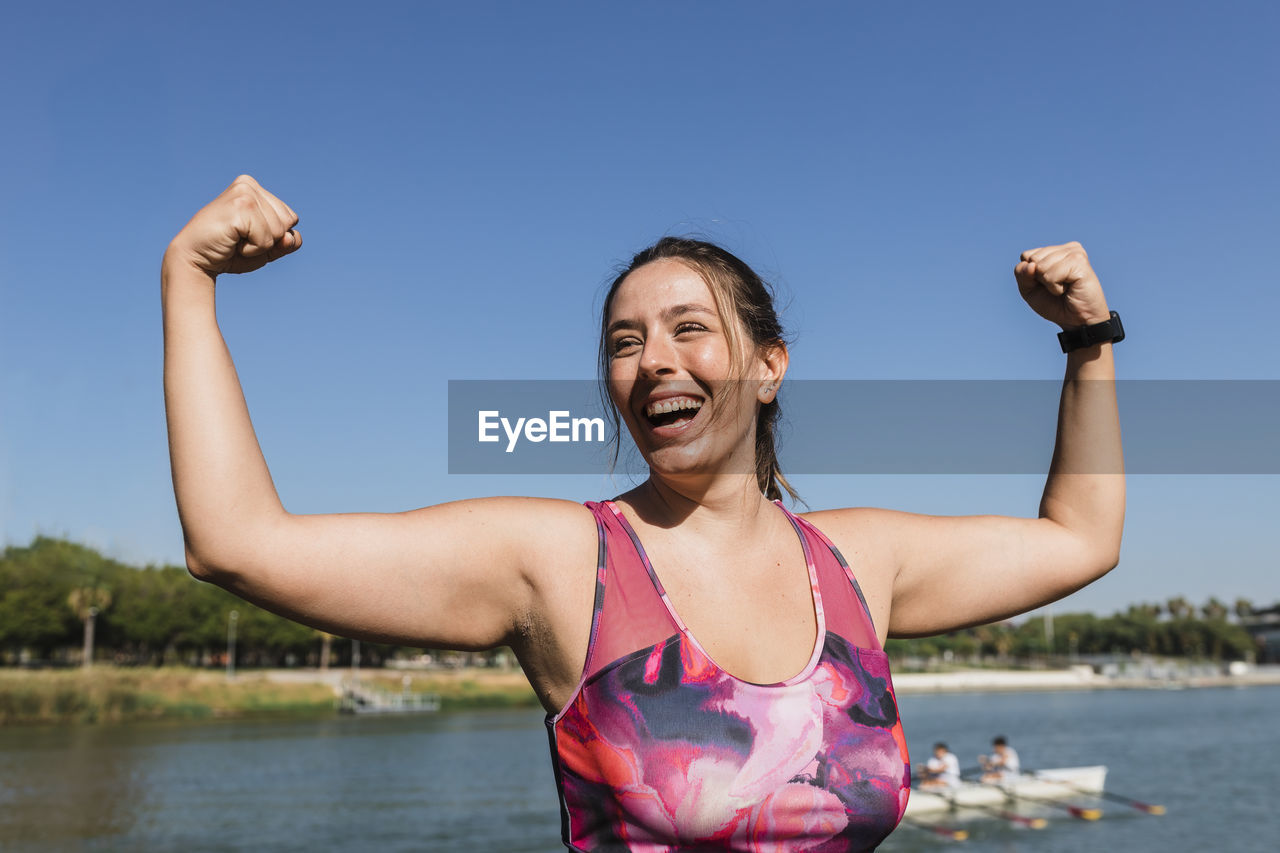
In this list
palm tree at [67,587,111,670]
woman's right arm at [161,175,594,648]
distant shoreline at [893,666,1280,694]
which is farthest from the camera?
distant shoreline at [893,666,1280,694]

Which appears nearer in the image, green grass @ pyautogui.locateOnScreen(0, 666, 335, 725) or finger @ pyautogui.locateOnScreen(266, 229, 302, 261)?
finger @ pyautogui.locateOnScreen(266, 229, 302, 261)

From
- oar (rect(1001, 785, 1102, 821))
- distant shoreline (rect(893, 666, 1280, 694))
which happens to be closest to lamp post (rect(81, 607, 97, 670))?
oar (rect(1001, 785, 1102, 821))

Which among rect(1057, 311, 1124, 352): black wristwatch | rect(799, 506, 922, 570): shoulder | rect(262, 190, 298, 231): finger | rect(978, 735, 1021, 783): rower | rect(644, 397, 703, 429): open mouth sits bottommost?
rect(978, 735, 1021, 783): rower

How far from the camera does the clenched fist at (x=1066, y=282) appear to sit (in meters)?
2.04

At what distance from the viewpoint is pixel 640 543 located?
1.70 m

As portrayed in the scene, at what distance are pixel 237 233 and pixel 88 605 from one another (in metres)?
72.9

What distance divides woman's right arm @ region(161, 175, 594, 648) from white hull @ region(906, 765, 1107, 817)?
26.5 meters

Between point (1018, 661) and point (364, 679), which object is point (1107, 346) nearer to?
point (364, 679)

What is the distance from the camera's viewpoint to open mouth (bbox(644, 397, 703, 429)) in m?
1.72

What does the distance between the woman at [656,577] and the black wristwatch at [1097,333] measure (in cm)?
52

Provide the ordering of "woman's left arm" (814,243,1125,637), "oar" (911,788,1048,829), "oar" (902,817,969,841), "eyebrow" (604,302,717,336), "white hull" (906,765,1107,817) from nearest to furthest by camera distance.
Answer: "eyebrow" (604,302,717,336)
"woman's left arm" (814,243,1125,637)
"oar" (902,817,969,841)
"oar" (911,788,1048,829)
"white hull" (906,765,1107,817)

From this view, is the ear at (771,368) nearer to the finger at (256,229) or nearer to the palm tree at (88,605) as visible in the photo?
the finger at (256,229)

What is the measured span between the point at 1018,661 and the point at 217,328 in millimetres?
142742

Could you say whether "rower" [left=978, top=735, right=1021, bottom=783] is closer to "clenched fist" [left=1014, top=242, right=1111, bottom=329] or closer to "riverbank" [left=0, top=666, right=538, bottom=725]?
"clenched fist" [left=1014, top=242, right=1111, bottom=329]
